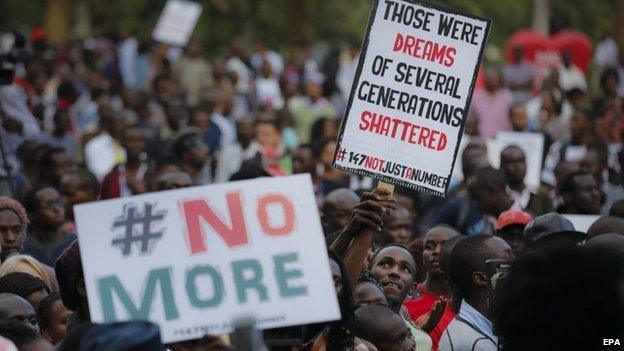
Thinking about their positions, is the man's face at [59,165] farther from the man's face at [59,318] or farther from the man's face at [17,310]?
the man's face at [17,310]

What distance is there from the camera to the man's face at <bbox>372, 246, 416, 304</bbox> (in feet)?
26.0

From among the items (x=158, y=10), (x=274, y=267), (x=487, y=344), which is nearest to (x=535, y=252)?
(x=274, y=267)

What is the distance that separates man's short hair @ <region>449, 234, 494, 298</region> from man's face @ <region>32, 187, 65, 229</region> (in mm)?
3732

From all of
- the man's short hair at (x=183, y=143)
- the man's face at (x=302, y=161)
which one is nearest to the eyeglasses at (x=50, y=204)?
the man's short hair at (x=183, y=143)

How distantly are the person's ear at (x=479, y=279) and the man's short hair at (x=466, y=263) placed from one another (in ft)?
0.06

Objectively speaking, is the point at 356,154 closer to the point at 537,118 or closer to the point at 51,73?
the point at 537,118

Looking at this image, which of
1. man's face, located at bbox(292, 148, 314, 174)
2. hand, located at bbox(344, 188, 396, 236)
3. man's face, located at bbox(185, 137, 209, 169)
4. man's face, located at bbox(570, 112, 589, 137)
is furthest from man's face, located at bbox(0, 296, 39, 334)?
man's face, located at bbox(570, 112, 589, 137)

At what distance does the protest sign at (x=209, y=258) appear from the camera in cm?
549

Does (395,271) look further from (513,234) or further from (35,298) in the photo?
(35,298)

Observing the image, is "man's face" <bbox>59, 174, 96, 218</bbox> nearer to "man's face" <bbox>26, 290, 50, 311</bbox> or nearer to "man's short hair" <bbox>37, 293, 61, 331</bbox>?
"man's face" <bbox>26, 290, 50, 311</bbox>

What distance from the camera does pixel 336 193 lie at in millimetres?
10312

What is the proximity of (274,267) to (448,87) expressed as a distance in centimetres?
203

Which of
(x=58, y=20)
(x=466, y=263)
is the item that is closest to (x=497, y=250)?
(x=466, y=263)

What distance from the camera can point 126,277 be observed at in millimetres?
5543
